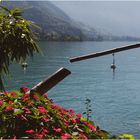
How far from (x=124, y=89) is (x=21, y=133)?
3045 inches

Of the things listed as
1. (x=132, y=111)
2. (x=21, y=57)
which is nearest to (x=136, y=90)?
(x=132, y=111)

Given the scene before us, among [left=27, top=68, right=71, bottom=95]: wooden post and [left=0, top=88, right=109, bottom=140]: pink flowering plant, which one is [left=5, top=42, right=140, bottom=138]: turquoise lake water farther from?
[left=0, top=88, right=109, bottom=140]: pink flowering plant

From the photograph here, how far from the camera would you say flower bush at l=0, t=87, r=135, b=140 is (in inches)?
188

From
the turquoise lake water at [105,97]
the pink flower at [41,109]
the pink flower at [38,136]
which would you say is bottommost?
the turquoise lake water at [105,97]

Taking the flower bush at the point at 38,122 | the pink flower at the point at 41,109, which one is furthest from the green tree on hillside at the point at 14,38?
the pink flower at the point at 41,109

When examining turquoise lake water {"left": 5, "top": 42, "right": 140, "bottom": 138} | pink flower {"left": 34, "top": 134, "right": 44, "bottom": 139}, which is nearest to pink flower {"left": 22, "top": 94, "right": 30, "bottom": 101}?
pink flower {"left": 34, "top": 134, "right": 44, "bottom": 139}

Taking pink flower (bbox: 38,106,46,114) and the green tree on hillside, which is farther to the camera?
the green tree on hillside

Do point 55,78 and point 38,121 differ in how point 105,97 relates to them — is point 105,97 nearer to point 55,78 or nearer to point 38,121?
point 55,78

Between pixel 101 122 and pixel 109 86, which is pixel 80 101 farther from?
pixel 109 86

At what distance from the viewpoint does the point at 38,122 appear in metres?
4.97

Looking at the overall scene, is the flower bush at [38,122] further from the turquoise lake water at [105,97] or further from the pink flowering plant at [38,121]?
the turquoise lake water at [105,97]

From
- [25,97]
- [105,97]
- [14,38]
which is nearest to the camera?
[25,97]

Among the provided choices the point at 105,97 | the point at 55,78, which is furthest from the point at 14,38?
the point at 105,97

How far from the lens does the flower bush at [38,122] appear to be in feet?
15.7
